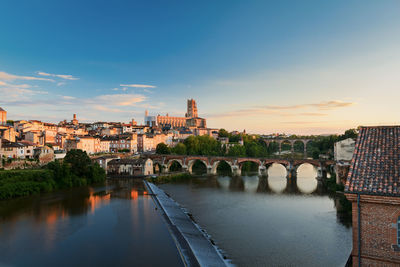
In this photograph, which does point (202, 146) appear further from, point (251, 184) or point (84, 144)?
point (251, 184)

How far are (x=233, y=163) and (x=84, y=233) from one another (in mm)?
29387

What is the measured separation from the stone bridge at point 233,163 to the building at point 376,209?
101 ft

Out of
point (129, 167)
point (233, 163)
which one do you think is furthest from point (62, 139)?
point (233, 163)

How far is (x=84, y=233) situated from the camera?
52.5 feet

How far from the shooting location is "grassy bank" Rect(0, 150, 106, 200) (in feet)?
83.2

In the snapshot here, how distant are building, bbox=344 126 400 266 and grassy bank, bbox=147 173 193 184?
30.5 metres

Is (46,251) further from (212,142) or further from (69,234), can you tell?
(212,142)

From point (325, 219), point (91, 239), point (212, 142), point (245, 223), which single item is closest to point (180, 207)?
point (245, 223)

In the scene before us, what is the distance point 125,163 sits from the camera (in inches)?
1586

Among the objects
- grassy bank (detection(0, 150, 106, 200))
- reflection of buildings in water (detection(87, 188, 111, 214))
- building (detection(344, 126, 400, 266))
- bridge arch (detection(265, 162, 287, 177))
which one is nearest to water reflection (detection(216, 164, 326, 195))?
bridge arch (detection(265, 162, 287, 177))

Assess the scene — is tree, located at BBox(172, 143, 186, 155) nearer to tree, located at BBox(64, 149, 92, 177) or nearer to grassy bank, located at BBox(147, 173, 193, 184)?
grassy bank, located at BBox(147, 173, 193, 184)

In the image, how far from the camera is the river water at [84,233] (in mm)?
12609

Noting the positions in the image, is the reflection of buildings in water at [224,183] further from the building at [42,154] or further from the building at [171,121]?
the building at [171,121]

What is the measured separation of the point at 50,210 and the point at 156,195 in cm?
886
